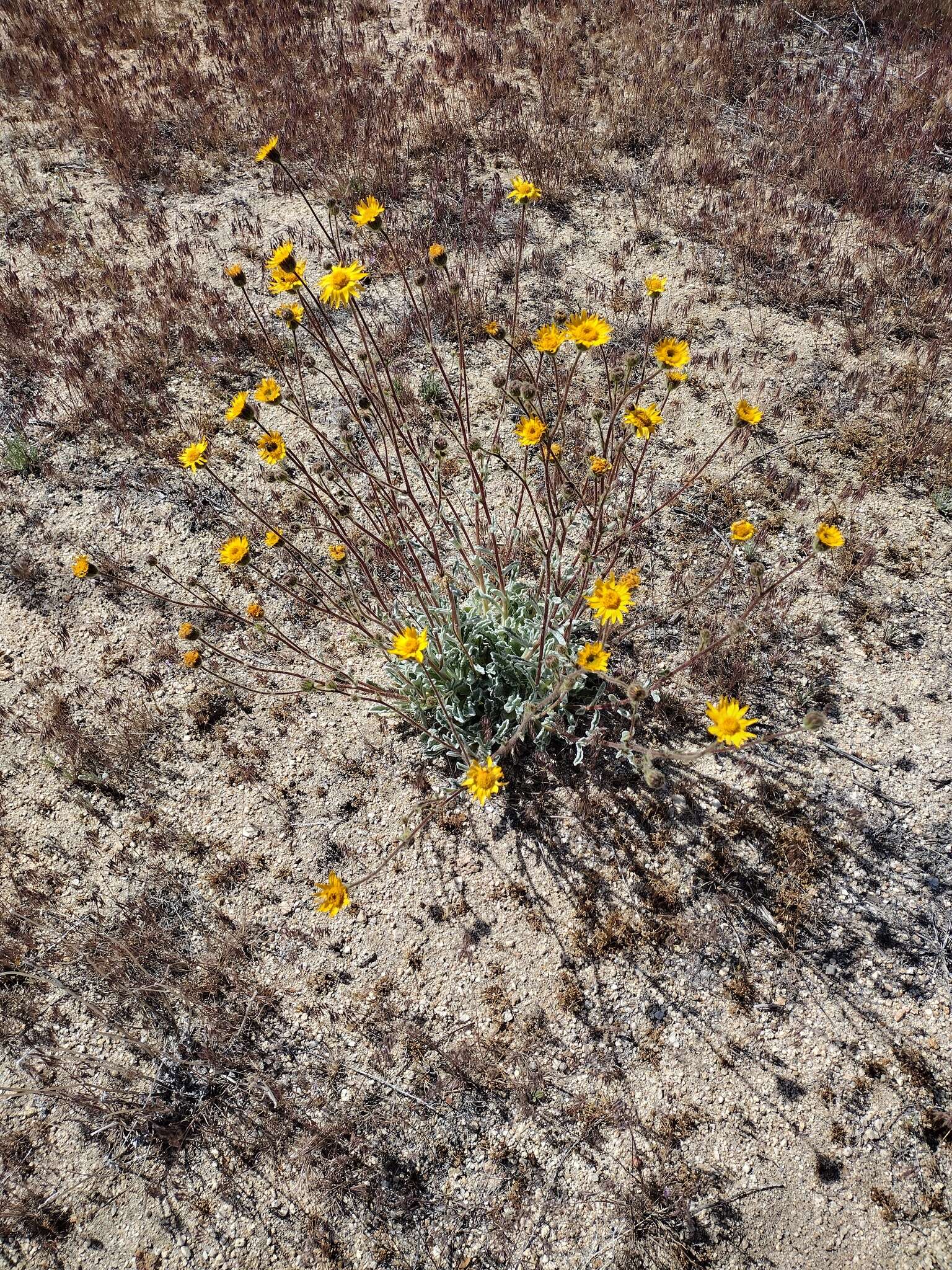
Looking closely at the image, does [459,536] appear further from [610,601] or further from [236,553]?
[610,601]

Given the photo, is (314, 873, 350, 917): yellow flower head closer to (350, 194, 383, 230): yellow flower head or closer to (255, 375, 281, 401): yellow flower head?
(255, 375, 281, 401): yellow flower head

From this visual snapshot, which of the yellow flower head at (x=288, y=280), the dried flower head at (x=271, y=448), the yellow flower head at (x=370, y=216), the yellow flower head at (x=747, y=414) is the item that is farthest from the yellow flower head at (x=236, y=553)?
the yellow flower head at (x=747, y=414)

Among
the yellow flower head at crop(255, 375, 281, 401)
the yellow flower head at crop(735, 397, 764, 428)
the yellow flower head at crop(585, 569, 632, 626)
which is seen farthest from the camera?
the yellow flower head at crop(255, 375, 281, 401)

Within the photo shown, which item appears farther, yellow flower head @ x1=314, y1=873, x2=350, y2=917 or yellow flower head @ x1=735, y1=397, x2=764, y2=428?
yellow flower head @ x1=735, y1=397, x2=764, y2=428

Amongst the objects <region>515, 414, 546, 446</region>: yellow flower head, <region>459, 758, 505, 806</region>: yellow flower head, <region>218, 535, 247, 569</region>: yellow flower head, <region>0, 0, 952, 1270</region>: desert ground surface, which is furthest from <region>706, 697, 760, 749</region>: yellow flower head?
<region>218, 535, 247, 569</region>: yellow flower head

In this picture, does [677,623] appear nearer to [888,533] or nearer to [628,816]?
[628,816]

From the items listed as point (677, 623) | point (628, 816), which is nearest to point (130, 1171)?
point (628, 816)
